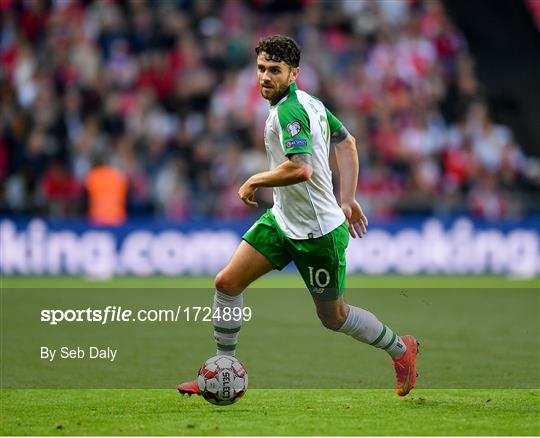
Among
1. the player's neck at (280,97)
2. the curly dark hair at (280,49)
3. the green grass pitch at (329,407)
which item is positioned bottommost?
the green grass pitch at (329,407)

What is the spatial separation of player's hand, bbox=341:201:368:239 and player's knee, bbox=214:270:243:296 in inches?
36.6

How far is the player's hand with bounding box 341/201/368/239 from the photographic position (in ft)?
25.9

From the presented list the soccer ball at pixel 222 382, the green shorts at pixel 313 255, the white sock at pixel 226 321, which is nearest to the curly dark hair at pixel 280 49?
the green shorts at pixel 313 255

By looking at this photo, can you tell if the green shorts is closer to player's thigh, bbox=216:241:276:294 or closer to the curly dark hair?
player's thigh, bbox=216:241:276:294

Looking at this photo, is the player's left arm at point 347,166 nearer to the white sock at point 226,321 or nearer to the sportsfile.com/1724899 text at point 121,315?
the white sock at point 226,321

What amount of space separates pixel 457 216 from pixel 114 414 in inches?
445

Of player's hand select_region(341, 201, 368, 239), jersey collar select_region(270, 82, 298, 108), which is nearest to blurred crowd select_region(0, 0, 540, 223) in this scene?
player's hand select_region(341, 201, 368, 239)

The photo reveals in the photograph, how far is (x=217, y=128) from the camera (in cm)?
1859

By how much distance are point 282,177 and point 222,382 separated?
4.37ft

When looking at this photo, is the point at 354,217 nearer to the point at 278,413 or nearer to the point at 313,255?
the point at 313,255

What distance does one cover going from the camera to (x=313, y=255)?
751 cm

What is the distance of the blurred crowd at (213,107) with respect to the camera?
711 inches

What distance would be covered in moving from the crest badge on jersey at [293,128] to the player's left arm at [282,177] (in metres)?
0.14

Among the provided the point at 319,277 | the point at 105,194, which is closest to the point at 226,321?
the point at 319,277
